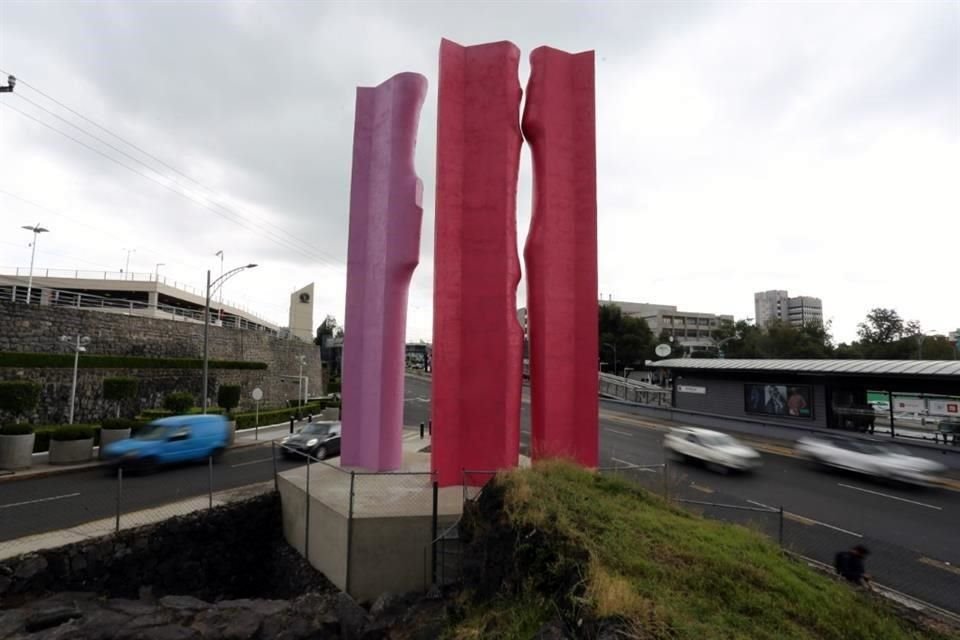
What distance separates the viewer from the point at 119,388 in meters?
22.0

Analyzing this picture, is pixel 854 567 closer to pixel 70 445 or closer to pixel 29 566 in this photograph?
pixel 29 566

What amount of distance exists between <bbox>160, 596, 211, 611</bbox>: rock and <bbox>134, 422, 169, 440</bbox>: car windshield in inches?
322

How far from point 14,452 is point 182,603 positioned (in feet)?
35.7

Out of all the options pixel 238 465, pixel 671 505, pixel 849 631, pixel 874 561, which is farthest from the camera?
pixel 238 465

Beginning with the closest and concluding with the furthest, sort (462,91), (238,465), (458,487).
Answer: (458,487)
(462,91)
(238,465)

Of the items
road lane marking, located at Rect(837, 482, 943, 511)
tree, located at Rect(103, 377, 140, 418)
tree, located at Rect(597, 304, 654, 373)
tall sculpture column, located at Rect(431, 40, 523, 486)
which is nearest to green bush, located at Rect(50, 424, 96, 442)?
tree, located at Rect(103, 377, 140, 418)

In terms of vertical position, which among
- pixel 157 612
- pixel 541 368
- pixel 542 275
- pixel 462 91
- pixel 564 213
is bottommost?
pixel 157 612

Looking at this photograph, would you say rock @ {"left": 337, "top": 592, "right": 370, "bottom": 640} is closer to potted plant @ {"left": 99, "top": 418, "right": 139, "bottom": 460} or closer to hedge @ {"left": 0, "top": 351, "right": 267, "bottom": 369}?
potted plant @ {"left": 99, "top": 418, "right": 139, "bottom": 460}

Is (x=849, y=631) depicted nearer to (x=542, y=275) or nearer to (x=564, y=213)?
(x=542, y=275)

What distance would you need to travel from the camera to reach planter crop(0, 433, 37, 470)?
15.3 meters

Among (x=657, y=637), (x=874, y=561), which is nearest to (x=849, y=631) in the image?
(x=657, y=637)

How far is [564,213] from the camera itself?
1261 centimetres

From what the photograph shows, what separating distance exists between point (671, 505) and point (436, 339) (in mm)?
6496

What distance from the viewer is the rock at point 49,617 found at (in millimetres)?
8258
